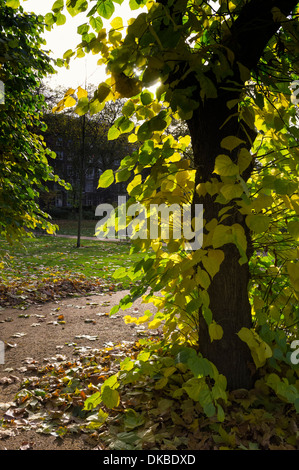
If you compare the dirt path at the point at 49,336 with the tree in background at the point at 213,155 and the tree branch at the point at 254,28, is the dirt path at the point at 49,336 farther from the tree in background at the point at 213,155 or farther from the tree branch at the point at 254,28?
the tree branch at the point at 254,28

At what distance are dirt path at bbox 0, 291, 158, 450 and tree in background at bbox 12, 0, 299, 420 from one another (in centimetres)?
68

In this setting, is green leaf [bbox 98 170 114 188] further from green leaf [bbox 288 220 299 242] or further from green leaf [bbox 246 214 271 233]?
green leaf [bbox 288 220 299 242]

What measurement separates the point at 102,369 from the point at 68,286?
4.48m

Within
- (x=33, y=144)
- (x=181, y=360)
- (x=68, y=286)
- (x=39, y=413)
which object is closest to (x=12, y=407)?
(x=39, y=413)

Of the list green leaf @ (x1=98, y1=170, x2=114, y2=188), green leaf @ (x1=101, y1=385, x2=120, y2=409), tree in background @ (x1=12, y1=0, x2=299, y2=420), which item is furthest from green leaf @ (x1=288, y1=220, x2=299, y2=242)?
green leaf @ (x1=101, y1=385, x2=120, y2=409)

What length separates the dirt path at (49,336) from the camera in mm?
2325

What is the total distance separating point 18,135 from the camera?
4.79 meters

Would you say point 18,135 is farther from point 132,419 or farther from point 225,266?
point 132,419

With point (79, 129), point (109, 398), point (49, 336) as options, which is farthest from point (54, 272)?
point (79, 129)

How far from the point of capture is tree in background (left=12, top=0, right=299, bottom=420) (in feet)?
5.35

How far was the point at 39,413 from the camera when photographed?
2.69 m

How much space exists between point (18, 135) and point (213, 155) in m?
3.59
